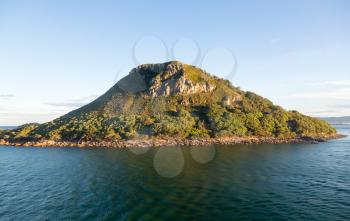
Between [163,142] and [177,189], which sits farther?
[163,142]

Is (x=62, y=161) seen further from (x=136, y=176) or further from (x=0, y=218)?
(x=0, y=218)

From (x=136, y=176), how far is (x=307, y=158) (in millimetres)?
77778

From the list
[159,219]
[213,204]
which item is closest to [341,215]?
[213,204]

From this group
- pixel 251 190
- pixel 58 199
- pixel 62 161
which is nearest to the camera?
pixel 58 199

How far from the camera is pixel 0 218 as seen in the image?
48.3 meters

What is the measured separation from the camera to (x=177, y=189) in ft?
213

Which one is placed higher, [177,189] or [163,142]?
[163,142]

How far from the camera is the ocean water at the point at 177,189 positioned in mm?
49531

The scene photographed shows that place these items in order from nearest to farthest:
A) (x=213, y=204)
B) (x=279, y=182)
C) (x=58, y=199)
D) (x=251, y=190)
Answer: (x=213, y=204) < (x=58, y=199) < (x=251, y=190) < (x=279, y=182)

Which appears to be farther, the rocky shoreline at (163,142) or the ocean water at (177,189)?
the rocky shoreline at (163,142)

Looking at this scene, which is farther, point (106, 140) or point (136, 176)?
point (106, 140)

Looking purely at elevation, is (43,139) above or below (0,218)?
above

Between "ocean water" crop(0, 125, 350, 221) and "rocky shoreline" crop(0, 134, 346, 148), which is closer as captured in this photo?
"ocean water" crop(0, 125, 350, 221)

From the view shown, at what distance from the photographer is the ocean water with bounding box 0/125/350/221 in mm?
49531
